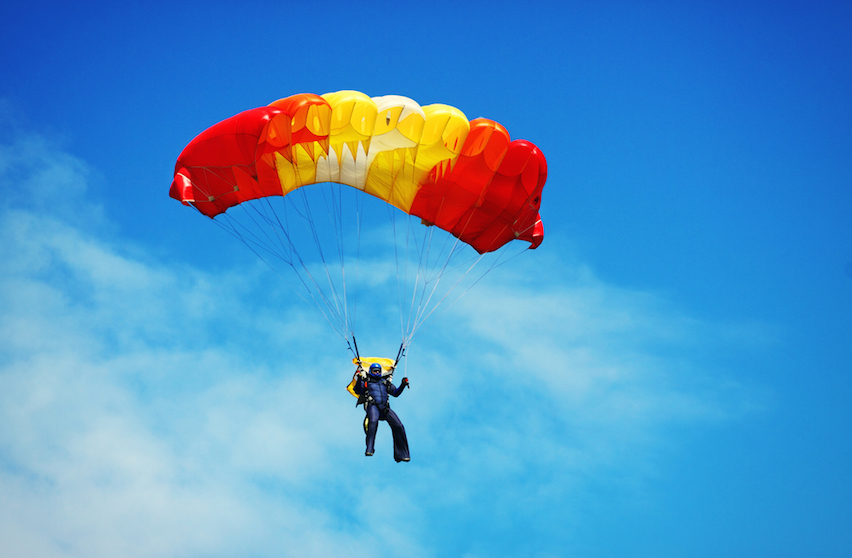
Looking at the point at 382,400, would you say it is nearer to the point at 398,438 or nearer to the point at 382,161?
the point at 398,438

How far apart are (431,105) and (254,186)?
351 cm

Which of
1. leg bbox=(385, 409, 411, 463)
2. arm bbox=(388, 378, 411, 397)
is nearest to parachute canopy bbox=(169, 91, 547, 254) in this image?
arm bbox=(388, 378, 411, 397)

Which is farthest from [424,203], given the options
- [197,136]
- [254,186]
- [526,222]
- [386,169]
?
[197,136]

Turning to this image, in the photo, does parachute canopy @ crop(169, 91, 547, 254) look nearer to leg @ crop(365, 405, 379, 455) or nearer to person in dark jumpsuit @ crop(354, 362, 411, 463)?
person in dark jumpsuit @ crop(354, 362, 411, 463)

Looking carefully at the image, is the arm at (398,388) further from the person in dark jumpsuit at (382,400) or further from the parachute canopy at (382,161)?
the parachute canopy at (382,161)

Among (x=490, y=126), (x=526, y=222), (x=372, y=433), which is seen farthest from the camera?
(x=526, y=222)

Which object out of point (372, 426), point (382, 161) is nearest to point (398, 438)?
point (372, 426)

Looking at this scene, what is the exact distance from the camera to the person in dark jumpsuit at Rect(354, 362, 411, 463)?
44.7 feet

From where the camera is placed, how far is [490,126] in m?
14.5

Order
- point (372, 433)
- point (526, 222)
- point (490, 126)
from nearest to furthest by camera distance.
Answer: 1. point (372, 433)
2. point (490, 126)
3. point (526, 222)

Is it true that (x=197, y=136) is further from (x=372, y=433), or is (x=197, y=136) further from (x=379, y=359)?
(x=372, y=433)

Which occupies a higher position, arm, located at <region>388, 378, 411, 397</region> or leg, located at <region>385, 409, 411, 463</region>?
arm, located at <region>388, 378, 411, 397</region>

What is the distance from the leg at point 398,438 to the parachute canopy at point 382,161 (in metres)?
4.09

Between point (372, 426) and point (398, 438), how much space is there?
63 cm
